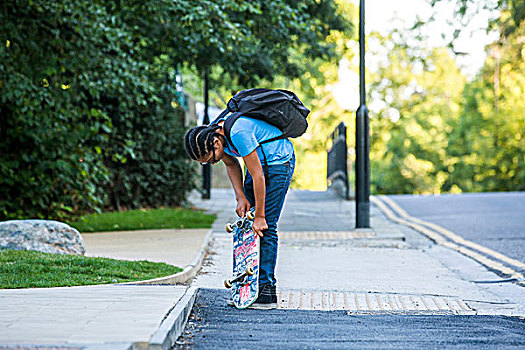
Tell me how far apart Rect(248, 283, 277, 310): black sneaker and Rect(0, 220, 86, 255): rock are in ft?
10.9

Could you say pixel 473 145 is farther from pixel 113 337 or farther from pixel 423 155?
pixel 113 337

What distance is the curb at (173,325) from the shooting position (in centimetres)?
398

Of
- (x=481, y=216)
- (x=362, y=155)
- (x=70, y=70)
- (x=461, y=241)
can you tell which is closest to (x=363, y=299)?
(x=461, y=241)

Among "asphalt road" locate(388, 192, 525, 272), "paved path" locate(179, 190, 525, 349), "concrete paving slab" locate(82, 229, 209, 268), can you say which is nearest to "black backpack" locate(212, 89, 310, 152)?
"paved path" locate(179, 190, 525, 349)

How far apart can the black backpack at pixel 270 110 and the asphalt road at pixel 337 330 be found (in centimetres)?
132

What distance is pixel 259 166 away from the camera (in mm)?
5449

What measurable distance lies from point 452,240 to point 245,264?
6239 mm

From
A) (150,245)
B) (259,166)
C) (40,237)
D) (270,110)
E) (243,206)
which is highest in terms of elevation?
(270,110)

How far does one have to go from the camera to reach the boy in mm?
5441

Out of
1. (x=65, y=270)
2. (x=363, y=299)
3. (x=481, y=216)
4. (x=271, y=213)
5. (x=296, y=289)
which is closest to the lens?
(x=271, y=213)

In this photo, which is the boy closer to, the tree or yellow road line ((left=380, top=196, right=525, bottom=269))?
yellow road line ((left=380, top=196, right=525, bottom=269))

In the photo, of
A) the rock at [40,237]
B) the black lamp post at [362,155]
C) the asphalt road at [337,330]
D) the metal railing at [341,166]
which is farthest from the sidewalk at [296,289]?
the metal railing at [341,166]

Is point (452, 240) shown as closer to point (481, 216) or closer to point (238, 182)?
point (481, 216)

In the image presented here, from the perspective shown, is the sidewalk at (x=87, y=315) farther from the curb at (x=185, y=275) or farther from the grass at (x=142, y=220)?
the grass at (x=142, y=220)
